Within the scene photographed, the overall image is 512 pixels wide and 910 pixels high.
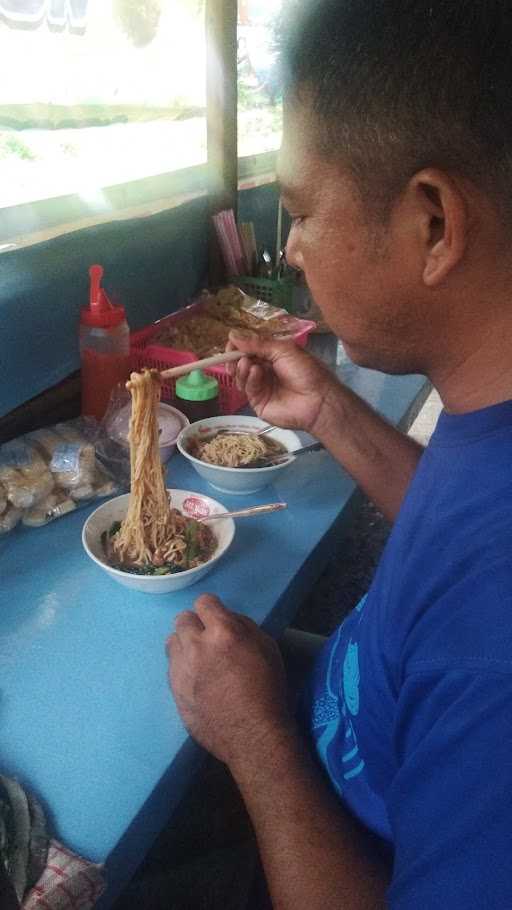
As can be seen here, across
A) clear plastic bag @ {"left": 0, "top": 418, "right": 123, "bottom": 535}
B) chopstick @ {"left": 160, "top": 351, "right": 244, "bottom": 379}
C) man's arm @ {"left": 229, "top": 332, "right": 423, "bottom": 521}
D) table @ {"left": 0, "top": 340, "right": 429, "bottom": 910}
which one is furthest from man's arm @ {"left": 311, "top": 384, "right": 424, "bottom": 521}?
clear plastic bag @ {"left": 0, "top": 418, "right": 123, "bottom": 535}

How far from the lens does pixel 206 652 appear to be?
40.3 inches

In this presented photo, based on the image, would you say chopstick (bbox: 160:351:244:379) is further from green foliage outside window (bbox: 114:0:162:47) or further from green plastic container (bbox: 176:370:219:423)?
green foliage outside window (bbox: 114:0:162:47)

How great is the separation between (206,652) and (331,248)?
1.98 ft

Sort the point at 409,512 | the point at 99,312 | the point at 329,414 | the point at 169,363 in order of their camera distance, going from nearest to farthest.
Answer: the point at 409,512 → the point at 329,414 → the point at 99,312 → the point at 169,363

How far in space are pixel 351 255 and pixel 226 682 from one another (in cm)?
62

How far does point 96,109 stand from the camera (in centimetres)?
193

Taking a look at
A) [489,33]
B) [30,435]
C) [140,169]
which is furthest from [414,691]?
[140,169]

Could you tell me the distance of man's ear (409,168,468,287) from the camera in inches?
27.5

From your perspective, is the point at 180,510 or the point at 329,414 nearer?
the point at 180,510

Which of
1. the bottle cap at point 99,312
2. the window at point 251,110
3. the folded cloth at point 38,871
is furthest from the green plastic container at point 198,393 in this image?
the folded cloth at point 38,871

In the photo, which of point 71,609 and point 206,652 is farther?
point 71,609

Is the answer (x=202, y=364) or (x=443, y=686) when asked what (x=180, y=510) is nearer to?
(x=202, y=364)

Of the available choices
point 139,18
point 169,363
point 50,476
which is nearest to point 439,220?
point 50,476

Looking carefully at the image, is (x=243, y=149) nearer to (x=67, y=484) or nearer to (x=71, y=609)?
(x=67, y=484)
